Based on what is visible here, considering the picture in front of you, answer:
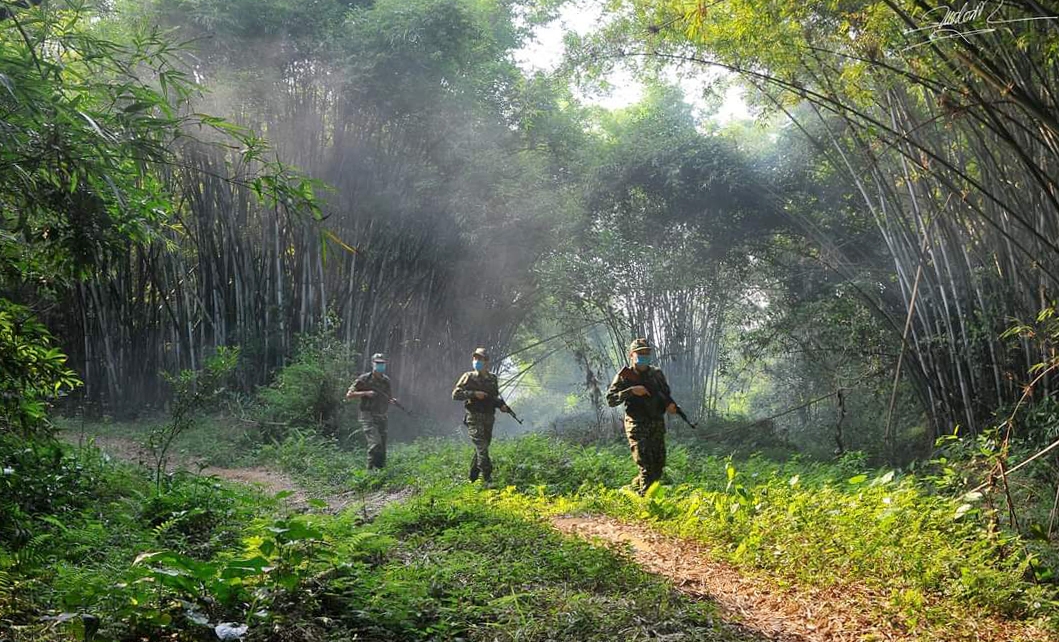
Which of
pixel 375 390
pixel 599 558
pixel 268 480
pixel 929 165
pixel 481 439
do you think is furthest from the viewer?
pixel 375 390

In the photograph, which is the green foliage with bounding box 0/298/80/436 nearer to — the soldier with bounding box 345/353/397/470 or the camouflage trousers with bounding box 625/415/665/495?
the camouflage trousers with bounding box 625/415/665/495

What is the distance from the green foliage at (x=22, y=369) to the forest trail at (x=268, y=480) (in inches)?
75.3

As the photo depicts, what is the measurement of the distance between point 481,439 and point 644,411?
68.8 inches

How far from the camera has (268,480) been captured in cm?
781

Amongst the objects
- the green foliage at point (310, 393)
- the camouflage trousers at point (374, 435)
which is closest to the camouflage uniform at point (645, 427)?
the camouflage trousers at point (374, 435)

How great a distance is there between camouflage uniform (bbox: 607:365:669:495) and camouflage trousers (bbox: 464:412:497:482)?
58.1 inches

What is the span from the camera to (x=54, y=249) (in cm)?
323

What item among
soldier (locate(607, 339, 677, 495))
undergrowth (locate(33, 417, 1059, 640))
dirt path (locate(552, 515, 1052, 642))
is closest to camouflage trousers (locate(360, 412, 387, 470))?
undergrowth (locate(33, 417, 1059, 640))

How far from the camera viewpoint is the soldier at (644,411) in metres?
5.97

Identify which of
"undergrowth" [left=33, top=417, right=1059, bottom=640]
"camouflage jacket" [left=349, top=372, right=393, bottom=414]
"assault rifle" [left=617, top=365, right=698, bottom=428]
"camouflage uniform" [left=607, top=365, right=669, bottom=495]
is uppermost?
"camouflage jacket" [left=349, top=372, right=393, bottom=414]

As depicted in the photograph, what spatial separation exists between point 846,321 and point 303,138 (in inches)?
323

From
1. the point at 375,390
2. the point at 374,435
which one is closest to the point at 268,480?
the point at 374,435

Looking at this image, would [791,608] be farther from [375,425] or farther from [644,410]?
[375,425]

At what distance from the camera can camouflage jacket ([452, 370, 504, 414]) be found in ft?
23.1
